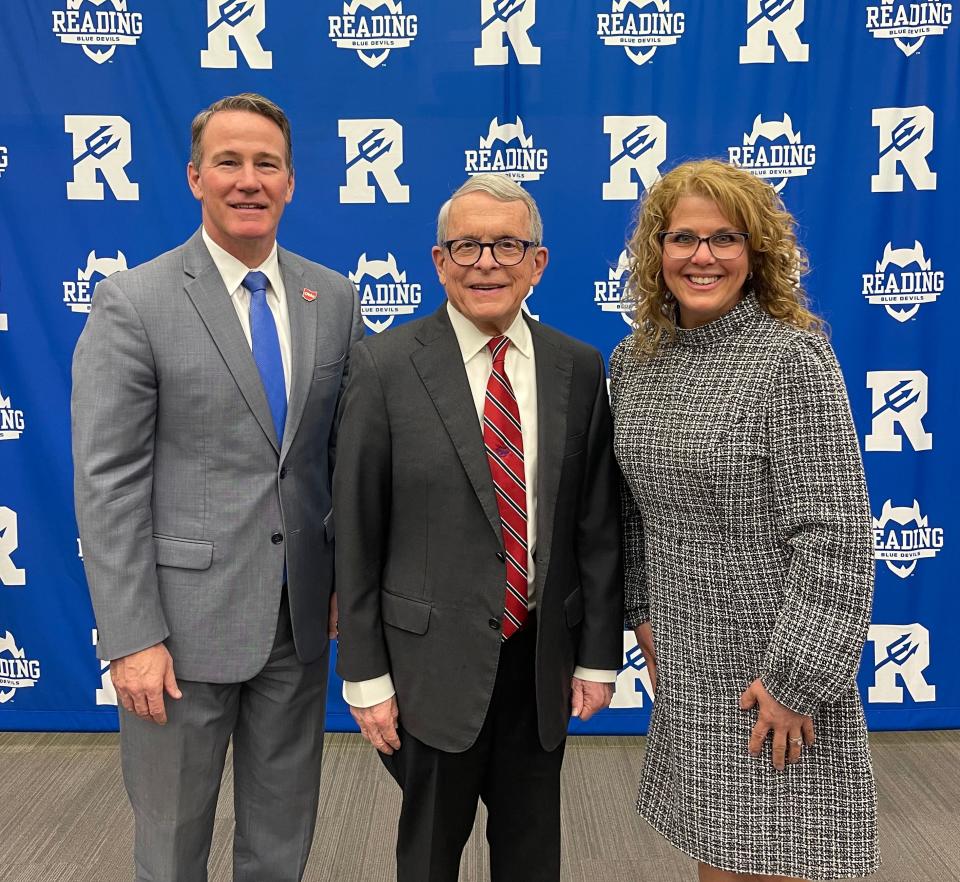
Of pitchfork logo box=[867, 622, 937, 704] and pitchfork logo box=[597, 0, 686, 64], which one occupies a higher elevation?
pitchfork logo box=[597, 0, 686, 64]

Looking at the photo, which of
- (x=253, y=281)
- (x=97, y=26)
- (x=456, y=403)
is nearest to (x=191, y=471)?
(x=253, y=281)

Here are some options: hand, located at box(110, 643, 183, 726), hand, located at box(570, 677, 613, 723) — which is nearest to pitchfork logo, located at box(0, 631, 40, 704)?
hand, located at box(110, 643, 183, 726)

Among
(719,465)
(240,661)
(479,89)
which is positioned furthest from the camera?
(479,89)

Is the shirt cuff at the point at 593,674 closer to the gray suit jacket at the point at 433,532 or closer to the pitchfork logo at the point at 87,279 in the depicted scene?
the gray suit jacket at the point at 433,532

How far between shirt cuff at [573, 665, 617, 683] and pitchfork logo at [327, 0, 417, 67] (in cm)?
221

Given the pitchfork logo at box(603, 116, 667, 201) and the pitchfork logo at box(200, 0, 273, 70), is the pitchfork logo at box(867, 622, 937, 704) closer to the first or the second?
the pitchfork logo at box(603, 116, 667, 201)

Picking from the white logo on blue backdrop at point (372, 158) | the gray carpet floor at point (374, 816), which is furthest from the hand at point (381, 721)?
the white logo on blue backdrop at point (372, 158)

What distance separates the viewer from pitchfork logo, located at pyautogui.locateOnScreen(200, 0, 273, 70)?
2977mm

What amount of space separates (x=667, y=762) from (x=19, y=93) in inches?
116

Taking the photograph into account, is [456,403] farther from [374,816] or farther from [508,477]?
[374,816]

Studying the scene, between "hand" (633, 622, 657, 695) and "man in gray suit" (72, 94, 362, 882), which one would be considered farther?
"hand" (633, 622, 657, 695)

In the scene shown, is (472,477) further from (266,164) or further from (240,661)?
(266,164)

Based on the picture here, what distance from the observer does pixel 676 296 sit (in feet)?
5.14

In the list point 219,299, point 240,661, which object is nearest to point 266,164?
point 219,299
